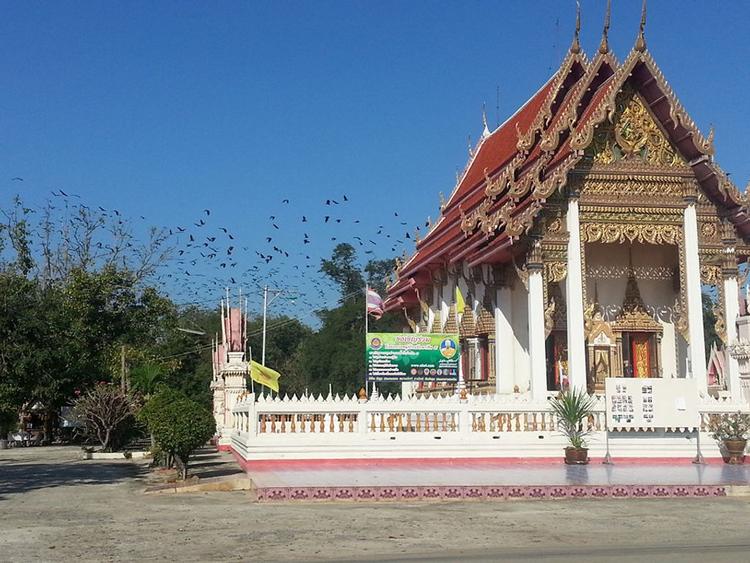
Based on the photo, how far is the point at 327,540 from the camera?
323 inches

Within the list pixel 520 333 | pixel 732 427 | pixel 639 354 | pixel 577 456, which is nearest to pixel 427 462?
pixel 577 456

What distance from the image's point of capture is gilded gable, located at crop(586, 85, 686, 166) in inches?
709

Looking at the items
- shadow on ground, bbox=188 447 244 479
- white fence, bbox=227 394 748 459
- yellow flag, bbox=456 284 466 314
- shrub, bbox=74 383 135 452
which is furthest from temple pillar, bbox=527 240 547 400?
shrub, bbox=74 383 135 452

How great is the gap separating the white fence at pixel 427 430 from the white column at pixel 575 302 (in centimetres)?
92

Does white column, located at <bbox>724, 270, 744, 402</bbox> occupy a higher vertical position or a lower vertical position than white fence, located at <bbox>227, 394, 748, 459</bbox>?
higher

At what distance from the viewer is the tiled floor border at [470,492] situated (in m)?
11.3

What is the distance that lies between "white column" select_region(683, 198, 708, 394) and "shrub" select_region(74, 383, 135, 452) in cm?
1479

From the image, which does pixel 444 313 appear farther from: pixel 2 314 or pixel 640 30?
pixel 2 314

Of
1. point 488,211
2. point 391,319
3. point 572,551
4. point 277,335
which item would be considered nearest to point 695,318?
point 488,211

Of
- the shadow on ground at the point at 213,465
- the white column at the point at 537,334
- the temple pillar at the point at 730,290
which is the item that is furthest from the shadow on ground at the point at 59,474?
the temple pillar at the point at 730,290

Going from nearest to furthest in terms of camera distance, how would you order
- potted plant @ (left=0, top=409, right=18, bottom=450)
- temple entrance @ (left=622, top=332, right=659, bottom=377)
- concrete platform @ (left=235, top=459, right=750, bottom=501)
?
concrete platform @ (left=235, top=459, right=750, bottom=501), temple entrance @ (left=622, top=332, right=659, bottom=377), potted plant @ (left=0, top=409, right=18, bottom=450)

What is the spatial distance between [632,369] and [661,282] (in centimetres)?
Result: 203

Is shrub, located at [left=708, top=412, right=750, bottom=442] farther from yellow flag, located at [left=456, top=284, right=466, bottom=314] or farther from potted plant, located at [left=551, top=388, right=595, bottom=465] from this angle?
yellow flag, located at [left=456, top=284, right=466, bottom=314]

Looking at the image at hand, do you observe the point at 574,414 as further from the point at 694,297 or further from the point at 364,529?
the point at 364,529
